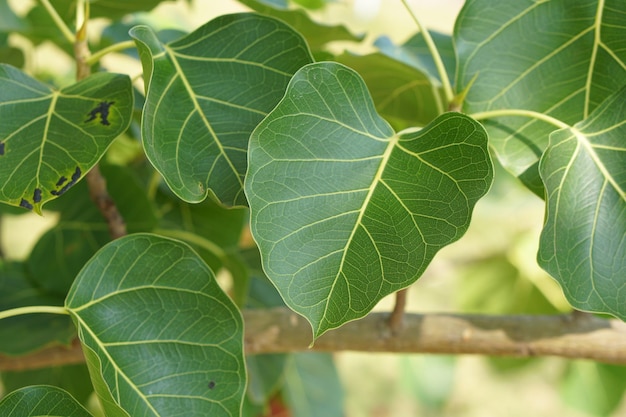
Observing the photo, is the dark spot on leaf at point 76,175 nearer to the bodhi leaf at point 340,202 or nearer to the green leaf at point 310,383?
the bodhi leaf at point 340,202

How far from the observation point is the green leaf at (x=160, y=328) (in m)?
0.47

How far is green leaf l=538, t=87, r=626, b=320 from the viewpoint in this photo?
1.43 ft

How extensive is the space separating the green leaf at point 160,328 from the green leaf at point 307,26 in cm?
27

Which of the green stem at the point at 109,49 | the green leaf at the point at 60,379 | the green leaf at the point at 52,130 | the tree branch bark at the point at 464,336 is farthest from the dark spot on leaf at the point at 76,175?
the green leaf at the point at 60,379

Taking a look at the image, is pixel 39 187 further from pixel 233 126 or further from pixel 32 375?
pixel 32 375

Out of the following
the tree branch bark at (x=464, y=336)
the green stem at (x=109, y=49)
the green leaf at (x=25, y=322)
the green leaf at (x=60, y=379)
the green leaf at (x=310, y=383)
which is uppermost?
the green stem at (x=109, y=49)

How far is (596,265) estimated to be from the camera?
44 cm

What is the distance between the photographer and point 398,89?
62 centimetres

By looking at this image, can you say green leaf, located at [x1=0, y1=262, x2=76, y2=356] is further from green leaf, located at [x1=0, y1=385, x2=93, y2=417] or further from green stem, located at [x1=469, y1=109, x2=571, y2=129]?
green stem, located at [x1=469, y1=109, x2=571, y2=129]

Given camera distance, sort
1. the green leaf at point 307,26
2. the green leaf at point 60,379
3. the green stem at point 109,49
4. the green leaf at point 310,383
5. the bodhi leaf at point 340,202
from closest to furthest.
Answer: the bodhi leaf at point 340,202, the green stem at point 109,49, the green leaf at point 307,26, the green leaf at point 60,379, the green leaf at point 310,383

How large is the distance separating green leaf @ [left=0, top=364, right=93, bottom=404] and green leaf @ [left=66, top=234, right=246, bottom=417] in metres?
0.32

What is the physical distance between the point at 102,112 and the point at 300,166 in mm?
151

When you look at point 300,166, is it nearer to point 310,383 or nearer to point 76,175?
point 76,175

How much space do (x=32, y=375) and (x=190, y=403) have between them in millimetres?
396
